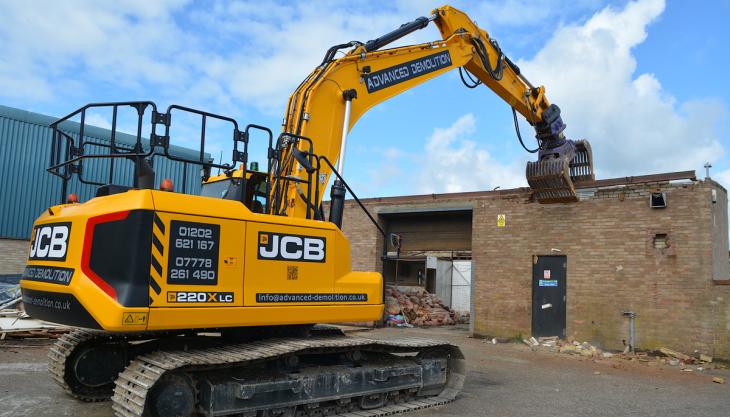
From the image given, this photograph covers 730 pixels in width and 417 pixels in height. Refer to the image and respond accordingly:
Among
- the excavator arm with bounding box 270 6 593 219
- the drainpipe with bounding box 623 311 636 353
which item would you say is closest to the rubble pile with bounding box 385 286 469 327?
the drainpipe with bounding box 623 311 636 353

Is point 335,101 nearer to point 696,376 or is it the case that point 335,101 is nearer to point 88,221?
point 88,221

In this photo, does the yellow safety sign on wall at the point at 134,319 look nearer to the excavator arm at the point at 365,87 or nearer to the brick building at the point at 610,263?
the excavator arm at the point at 365,87

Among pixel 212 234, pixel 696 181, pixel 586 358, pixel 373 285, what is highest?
pixel 696 181

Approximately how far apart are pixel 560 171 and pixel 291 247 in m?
8.68

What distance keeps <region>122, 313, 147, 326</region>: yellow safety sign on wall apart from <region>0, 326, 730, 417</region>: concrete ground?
6.89 ft

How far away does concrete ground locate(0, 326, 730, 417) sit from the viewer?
6926 mm

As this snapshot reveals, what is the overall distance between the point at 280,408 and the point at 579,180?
1012cm

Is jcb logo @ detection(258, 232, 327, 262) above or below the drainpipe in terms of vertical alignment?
above

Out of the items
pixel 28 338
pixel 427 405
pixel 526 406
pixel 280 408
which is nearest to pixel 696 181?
pixel 526 406

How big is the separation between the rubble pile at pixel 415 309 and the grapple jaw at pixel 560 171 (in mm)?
5528

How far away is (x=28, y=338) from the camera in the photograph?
11492 mm

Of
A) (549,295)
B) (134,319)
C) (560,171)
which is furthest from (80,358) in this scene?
(549,295)

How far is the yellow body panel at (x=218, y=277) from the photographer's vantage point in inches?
195

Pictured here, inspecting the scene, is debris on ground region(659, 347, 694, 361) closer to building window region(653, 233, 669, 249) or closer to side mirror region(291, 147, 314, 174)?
building window region(653, 233, 669, 249)
